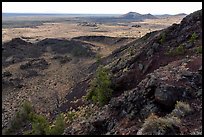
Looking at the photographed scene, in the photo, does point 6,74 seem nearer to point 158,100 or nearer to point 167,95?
point 158,100

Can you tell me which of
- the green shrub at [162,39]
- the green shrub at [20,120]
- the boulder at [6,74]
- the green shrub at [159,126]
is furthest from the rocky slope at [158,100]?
the boulder at [6,74]

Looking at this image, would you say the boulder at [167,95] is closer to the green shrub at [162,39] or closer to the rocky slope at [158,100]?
the rocky slope at [158,100]

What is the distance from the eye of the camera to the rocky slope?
16922 mm

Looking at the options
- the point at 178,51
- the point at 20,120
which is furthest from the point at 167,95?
the point at 20,120

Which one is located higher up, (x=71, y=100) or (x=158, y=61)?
(x=158, y=61)

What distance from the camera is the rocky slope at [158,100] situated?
55.5ft

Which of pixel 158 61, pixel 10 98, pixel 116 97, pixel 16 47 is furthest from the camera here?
pixel 16 47

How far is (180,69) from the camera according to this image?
869 inches

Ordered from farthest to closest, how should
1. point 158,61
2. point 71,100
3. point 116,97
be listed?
point 71,100, point 158,61, point 116,97

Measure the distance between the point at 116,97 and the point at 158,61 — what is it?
525 centimetres

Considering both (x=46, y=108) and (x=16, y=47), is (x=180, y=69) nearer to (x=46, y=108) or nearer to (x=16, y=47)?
(x=46, y=108)

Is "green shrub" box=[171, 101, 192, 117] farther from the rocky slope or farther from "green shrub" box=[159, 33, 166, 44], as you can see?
"green shrub" box=[159, 33, 166, 44]

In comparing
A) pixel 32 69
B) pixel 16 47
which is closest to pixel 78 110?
pixel 32 69

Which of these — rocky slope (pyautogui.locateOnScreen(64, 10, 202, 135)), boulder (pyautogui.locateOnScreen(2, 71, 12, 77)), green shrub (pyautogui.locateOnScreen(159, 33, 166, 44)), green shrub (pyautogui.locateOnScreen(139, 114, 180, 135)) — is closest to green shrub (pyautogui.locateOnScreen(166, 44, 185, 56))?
rocky slope (pyautogui.locateOnScreen(64, 10, 202, 135))
